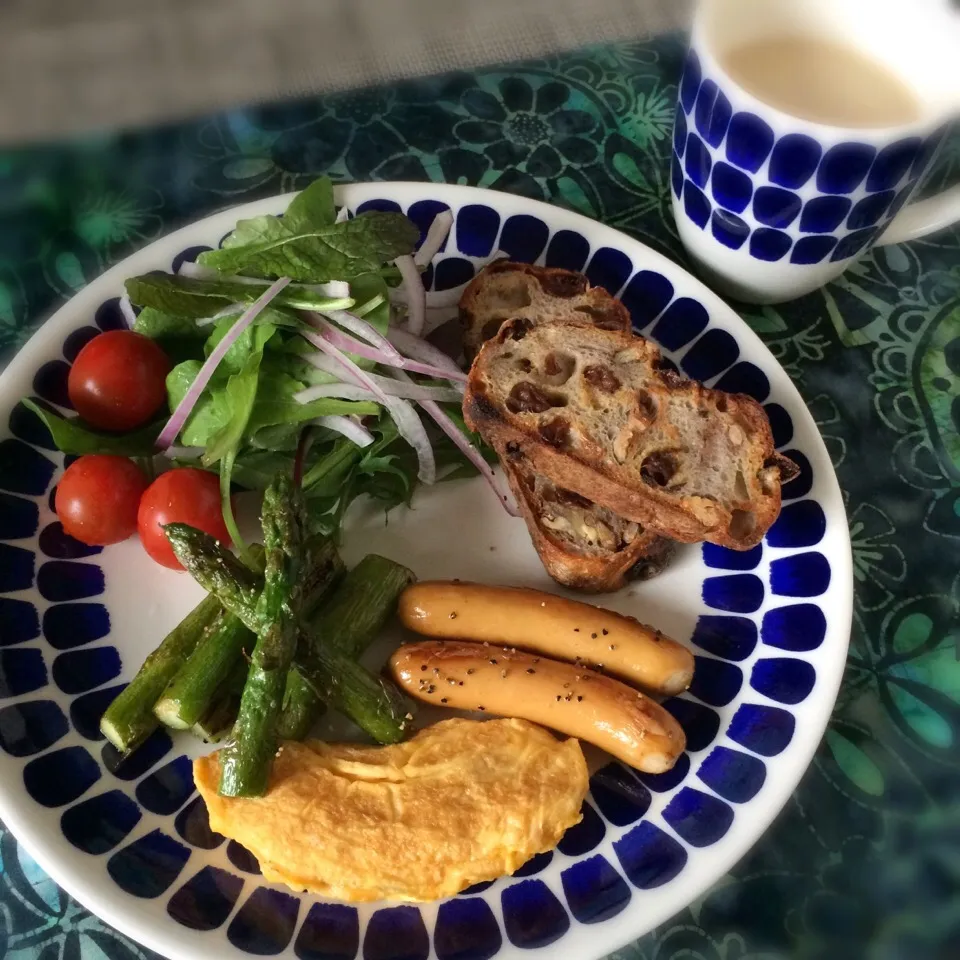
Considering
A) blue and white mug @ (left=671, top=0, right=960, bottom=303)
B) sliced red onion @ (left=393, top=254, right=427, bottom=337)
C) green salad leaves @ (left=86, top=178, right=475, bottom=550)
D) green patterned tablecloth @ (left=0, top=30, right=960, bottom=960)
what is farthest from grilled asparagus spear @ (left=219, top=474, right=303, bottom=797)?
blue and white mug @ (left=671, top=0, right=960, bottom=303)

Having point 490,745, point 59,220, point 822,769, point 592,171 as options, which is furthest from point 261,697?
point 592,171

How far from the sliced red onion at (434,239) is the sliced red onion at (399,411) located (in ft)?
1.43

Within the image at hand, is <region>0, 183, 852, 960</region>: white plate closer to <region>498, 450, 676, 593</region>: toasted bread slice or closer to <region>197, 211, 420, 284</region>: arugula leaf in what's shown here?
<region>498, 450, 676, 593</region>: toasted bread slice

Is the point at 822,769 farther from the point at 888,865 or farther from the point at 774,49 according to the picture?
the point at 774,49

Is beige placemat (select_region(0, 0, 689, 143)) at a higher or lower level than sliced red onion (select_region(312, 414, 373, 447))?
higher

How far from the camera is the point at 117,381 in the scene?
235cm

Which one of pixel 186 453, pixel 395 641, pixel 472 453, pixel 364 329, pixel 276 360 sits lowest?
pixel 395 641

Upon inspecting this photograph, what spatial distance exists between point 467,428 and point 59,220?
1651 mm

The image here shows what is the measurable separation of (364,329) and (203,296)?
0.44m

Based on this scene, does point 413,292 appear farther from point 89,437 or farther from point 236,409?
point 89,437

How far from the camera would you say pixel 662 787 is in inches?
80.8

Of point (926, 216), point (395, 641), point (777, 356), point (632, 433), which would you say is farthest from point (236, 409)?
point (926, 216)

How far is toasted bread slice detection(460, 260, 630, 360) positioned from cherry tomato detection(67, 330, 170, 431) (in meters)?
0.88

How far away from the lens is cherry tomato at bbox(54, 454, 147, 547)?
7.33 ft
